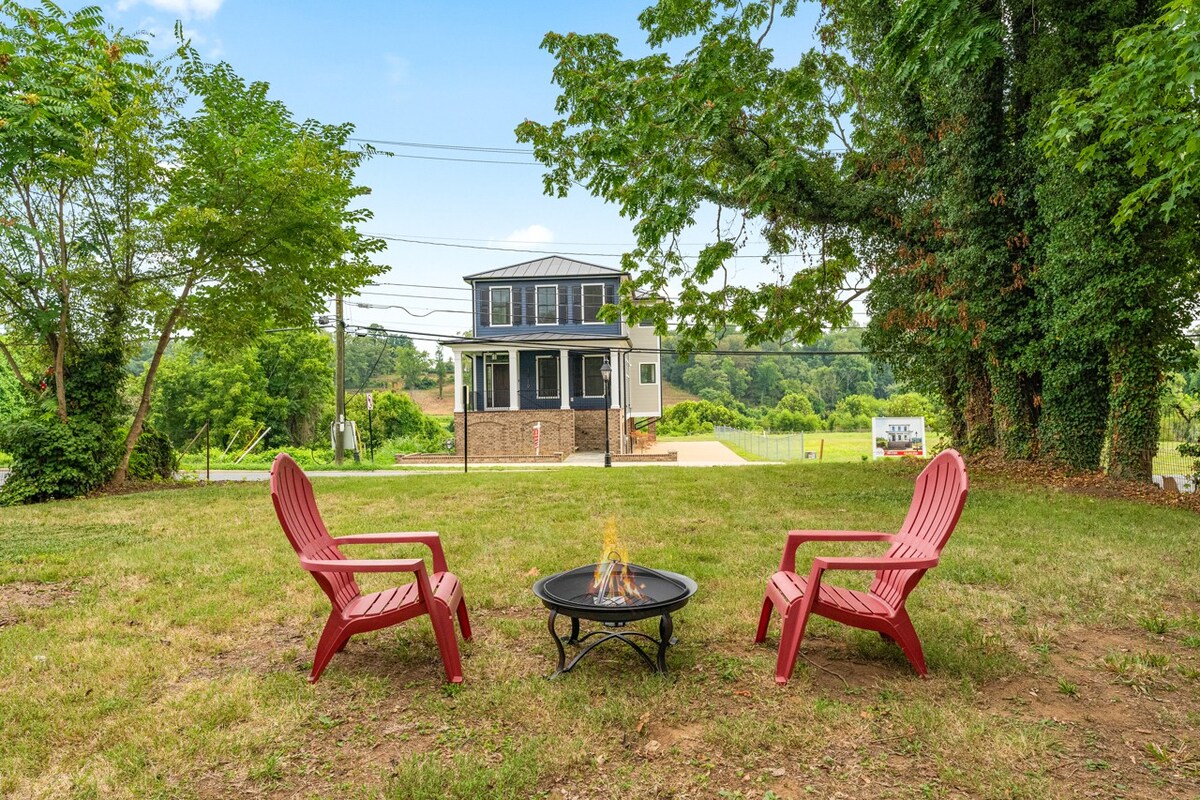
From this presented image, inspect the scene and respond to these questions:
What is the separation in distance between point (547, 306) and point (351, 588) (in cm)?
2325

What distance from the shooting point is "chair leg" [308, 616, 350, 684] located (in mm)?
3322

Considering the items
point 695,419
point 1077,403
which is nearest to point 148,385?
point 1077,403

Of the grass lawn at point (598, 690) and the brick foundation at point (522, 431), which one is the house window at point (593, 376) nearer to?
the brick foundation at point (522, 431)

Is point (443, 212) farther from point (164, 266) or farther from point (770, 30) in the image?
point (770, 30)

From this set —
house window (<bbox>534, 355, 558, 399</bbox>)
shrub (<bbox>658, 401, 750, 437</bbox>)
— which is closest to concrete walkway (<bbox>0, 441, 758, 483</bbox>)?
house window (<bbox>534, 355, 558, 399</bbox>)

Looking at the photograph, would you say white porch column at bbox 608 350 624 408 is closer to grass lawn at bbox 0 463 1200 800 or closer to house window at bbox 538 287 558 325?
house window at bbox 538 287 558 325

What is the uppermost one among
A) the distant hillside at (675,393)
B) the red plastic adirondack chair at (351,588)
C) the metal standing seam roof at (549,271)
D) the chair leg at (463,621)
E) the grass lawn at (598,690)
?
the metal standing seam roof at (549,271)

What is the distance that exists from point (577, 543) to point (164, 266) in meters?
9.69

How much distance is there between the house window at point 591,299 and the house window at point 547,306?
1.18m

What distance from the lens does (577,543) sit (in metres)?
6.41

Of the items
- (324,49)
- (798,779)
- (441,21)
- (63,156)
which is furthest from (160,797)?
(324,49)

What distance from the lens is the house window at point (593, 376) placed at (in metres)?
26.3

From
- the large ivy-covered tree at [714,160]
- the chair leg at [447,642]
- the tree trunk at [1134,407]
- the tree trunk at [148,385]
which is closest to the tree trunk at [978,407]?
the large ivy-covered tree at [714,160]

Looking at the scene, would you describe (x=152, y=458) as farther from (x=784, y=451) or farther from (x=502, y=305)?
(x=784, y=451)
